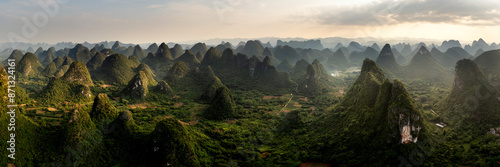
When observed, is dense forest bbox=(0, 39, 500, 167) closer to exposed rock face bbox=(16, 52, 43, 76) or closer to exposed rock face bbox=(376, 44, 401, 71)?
exposed rock face bbox=(376, 44, 401, 71)

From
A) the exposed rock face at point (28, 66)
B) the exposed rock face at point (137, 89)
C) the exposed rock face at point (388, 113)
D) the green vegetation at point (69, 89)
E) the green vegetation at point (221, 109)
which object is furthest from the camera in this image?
the exposed rock face at point (28, 66)

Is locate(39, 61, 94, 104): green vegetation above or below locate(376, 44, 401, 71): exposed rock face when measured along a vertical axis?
below

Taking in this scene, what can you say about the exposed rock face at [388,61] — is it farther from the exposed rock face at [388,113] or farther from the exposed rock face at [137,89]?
the exposed rock face at [137,89]

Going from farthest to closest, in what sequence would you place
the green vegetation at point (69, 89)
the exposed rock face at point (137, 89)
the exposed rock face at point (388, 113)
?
1. the exposed rock face at point (137, 89)
2. the green vegetation at point (69, 89)
3. the exposed rock face at point (388, 113)

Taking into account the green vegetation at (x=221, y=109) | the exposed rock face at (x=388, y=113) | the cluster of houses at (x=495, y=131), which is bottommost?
the green vegetation at (x=221, y=109)

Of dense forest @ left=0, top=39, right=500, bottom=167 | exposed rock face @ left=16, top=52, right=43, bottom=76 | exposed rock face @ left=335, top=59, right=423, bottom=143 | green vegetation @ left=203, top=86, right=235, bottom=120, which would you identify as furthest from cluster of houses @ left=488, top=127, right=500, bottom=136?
exposed rock face @ left=16, top=52, right=43, bottom=76

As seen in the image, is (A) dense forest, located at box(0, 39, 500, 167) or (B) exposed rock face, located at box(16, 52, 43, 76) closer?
(A) dense forest, located at box(0, 39, 500, 167)

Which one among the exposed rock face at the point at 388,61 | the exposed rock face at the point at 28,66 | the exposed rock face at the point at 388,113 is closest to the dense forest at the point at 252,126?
the exposed rock face at the point at 388,113

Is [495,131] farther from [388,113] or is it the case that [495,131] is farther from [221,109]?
[221,109]

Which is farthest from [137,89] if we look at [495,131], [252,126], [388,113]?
[495,131]

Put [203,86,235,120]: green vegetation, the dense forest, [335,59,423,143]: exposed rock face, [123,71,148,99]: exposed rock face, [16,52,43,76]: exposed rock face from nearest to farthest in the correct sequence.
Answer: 1. the dense forest
2. [335,59,423,143]: exposed rock face
3. [203,86,235,120]: green vegetation
4. [123,71,148,99]: exposed rock face
5. [16,52,43,76]: exposed rock face

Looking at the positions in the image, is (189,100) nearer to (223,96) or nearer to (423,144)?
(223,96)
